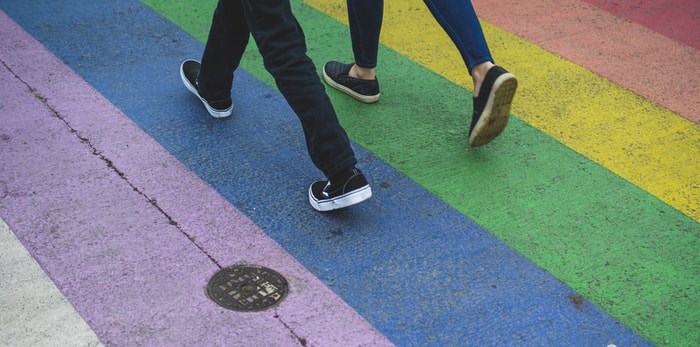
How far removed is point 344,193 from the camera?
3.46m

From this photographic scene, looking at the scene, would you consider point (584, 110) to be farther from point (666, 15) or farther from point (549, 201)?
point (666, 15)

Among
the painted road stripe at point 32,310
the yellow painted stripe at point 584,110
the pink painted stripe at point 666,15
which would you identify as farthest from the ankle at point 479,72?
the pink painted stripe at point 666,15

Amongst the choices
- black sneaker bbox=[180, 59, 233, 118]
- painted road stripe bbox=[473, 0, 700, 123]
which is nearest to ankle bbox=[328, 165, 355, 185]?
black sneaker bbox=[180, 59, 233, 118]

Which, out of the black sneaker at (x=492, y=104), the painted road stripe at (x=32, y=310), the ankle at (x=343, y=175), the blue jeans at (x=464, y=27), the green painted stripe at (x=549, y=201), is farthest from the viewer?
the blue jeans at (x=464, y=27)

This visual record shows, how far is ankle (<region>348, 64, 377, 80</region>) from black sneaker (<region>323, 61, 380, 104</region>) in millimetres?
21

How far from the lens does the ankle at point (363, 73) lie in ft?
14.5

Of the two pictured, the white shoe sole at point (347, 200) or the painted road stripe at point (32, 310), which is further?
the white shoe sole at point (347, 200)

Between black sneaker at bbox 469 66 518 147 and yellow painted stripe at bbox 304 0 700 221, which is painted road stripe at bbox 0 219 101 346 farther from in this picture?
yellow painted stripe at bbox 304 0 700 221

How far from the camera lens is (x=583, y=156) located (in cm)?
412

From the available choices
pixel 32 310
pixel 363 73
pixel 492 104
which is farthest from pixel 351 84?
pixel 32 310

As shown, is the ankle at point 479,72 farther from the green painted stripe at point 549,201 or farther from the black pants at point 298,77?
the black pants at point 298,77

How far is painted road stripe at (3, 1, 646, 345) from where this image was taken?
3.04 m

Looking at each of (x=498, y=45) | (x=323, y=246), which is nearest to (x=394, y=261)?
(x=323, y=246)

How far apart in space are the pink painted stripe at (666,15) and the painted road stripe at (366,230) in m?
2.62
